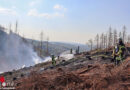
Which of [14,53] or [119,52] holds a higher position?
[119,52]

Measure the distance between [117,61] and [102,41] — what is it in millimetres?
53764

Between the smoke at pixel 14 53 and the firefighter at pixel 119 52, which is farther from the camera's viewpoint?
the smoke at pixel 14 53

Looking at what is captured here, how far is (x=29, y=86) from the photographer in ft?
23.8

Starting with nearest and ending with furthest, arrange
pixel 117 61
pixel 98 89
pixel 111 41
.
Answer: pixel 98 89
pixel 117 61
pixel 111 41

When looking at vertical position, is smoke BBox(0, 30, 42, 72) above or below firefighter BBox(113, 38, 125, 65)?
below

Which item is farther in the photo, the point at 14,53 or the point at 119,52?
the point at 14,53

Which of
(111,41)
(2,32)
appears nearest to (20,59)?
(2,32)

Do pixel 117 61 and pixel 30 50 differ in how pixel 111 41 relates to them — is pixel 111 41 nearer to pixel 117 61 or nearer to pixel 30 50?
pixel 30 50

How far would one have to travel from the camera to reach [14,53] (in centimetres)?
4959

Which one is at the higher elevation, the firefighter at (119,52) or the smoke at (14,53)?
the firefighter at (119,52)

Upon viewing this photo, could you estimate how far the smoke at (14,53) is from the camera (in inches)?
1847

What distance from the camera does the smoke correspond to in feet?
154

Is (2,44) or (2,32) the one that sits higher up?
(2,32)

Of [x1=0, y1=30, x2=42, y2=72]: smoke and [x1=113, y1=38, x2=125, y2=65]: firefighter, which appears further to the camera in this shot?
[x1=0, y1=30, x2=42, y2=72]: smoke
